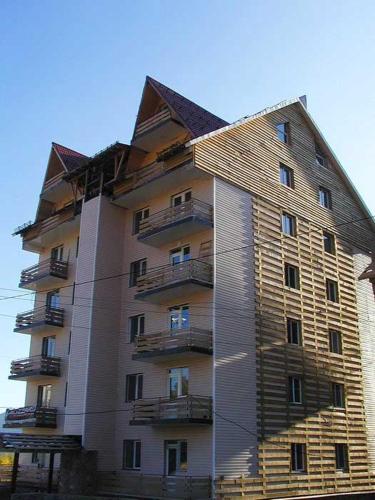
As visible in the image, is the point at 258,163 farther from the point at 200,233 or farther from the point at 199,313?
the point at 199,313

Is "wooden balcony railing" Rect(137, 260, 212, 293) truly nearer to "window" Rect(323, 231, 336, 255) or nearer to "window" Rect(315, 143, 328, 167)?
"window" Rect(323, 231, 336, 255)

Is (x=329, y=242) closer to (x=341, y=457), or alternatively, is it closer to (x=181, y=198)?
(x=181, y=198)

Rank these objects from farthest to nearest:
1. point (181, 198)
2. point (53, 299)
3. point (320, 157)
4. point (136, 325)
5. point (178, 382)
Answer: point (320, 157) → point (53, 299) → point (136, 325) → point (181, 198) → point (178, 382)

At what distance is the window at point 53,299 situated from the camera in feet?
122

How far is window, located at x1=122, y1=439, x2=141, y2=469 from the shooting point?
29.6 m

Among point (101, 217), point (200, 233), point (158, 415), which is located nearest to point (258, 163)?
point (200, 233)

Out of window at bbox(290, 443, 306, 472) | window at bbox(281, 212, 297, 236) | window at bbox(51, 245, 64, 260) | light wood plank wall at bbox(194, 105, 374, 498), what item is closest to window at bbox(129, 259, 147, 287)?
light wood plank wall at bbox(194, 105, 374, 498)

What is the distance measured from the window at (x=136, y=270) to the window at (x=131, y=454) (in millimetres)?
8473

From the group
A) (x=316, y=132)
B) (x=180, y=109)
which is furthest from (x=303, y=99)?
(x=180, y=109)

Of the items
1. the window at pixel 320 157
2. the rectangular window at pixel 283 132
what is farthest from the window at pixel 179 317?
the window at pixel 320 157

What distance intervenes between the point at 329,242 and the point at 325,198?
9.71 feet

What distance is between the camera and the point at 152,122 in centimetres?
3269

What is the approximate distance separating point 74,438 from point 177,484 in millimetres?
6649

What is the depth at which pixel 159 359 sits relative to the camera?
2906 cm
